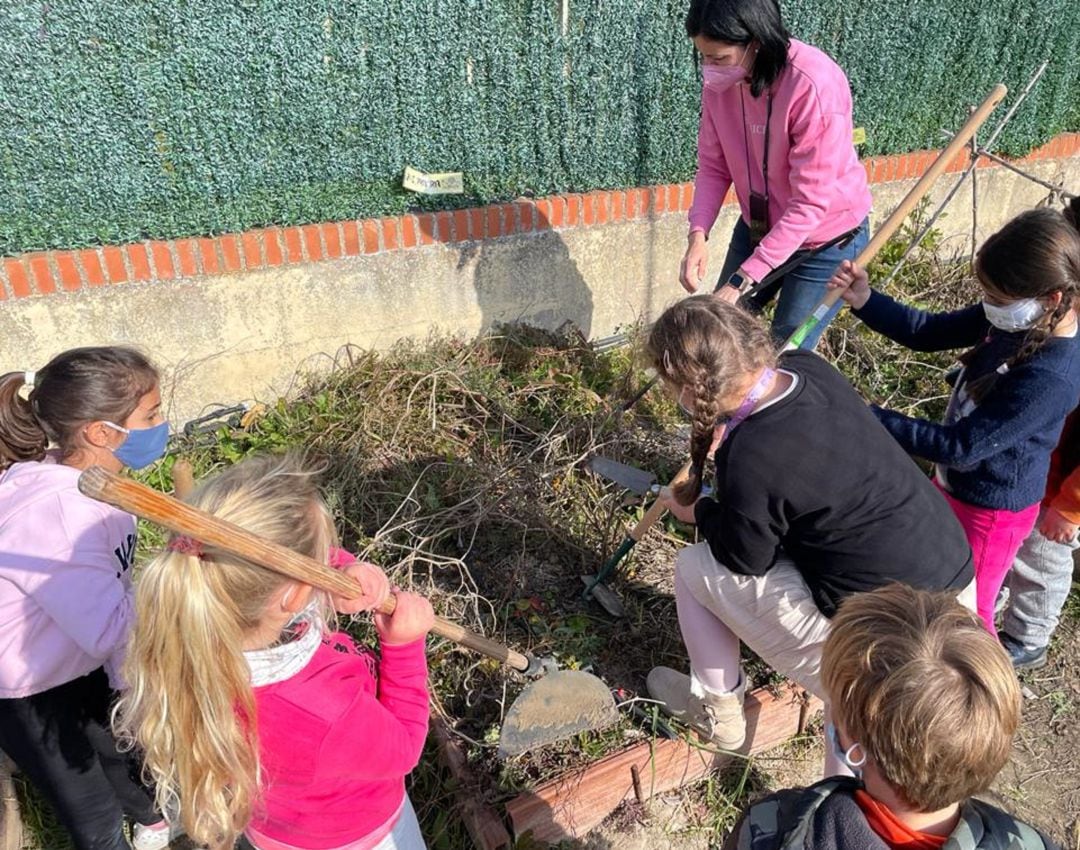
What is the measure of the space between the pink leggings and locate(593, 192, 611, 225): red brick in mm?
2642

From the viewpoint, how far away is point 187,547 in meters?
1.36

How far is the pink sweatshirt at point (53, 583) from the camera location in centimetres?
180

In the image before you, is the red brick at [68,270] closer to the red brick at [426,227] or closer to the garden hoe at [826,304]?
the red brick at [426,227]

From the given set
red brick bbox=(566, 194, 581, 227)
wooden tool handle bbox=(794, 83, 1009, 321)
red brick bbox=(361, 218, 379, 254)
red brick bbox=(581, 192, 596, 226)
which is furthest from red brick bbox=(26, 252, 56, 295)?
wooden tool handle bbox=(794, 83, 1009, 321)

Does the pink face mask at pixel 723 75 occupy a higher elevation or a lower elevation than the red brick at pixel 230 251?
higher

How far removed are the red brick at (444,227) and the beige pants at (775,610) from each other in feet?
8.39

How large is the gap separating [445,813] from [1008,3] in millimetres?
6329

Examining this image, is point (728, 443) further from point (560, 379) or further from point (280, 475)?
point (560, 379)

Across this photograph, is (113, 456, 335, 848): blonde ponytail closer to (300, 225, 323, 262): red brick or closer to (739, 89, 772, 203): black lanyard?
(739, 89, 772, 203): black lanyard

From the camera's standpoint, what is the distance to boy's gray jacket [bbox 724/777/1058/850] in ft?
4.23

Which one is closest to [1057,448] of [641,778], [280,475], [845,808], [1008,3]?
[641,778]

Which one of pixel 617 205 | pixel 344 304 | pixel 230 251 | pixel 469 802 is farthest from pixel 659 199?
pixel 469 802

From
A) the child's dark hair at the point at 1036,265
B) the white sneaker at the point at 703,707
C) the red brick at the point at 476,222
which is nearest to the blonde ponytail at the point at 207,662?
the white sneaker at the point at 703,707

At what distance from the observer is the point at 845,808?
1327mm
